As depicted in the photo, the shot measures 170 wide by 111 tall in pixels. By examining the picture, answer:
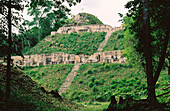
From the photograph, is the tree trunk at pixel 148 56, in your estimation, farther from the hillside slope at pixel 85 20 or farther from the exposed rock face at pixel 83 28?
the hillside slope at pixel 85 20

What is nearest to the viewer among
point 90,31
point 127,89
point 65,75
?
point 127,89

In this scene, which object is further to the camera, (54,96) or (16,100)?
(54,96)

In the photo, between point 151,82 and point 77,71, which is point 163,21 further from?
point 77,71

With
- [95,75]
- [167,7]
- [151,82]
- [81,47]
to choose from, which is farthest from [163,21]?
[81,47]

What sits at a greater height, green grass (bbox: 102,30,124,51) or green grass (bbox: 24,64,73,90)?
green grass (bbox: 102,30,124,51)

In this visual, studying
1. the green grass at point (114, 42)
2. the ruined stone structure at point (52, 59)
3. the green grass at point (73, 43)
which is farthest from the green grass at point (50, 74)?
the green grass at point (114, 42)

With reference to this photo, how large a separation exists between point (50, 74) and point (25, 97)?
22474 mm

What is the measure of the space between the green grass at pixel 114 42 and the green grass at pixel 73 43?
2.40m

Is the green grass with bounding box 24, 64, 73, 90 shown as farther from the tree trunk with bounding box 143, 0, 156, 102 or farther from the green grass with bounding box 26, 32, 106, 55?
the tree trunk with bounding box 143, 0, 156, 102

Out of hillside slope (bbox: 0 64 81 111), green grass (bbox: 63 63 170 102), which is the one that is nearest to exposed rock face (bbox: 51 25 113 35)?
green grass (bbox: 63 63 170 102)

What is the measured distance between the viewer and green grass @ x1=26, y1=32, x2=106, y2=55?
142ft

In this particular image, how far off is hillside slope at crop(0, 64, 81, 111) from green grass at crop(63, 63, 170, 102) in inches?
377

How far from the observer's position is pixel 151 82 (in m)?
6.14

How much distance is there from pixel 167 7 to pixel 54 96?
1096 centimetres
